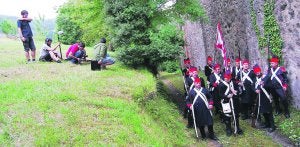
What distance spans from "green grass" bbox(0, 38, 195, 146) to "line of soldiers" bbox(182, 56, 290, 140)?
2.55 feet

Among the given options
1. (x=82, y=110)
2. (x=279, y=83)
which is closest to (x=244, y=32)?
(x=279, y=83)

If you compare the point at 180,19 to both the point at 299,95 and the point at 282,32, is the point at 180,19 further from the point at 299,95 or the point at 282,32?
the point at 299,95

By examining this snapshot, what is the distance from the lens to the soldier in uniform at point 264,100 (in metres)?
11.6

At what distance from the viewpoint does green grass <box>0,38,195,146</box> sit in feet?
25.0

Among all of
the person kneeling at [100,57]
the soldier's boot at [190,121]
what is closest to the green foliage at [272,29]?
the soldier's boot at [190,121]

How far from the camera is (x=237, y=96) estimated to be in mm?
12102

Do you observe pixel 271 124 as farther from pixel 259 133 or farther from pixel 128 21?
pixel 128 21

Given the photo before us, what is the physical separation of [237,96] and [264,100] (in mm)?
800

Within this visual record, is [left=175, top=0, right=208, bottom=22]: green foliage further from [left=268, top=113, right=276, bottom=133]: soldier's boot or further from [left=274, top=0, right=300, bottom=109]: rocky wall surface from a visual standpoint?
[left=268, top=113, right=276, bottom=133]: soldier's boot

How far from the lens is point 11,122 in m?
7.94

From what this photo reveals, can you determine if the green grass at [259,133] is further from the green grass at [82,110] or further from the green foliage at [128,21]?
the green foliage at [128,21]

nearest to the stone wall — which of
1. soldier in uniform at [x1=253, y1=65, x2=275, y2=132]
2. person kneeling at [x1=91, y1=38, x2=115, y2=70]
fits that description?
soldier in uniform at [x1=253, y1=65, x2=275, y2=132]

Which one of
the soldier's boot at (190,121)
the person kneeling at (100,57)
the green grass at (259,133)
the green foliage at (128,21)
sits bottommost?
the green grass at (259,133)

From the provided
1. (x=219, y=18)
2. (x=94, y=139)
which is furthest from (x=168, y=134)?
(x=219, y=18)
